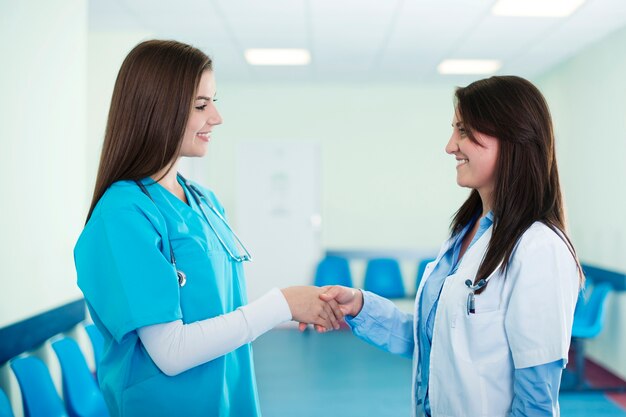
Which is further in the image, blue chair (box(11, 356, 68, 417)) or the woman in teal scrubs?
blue chair (box(11, 356, 68, 417))

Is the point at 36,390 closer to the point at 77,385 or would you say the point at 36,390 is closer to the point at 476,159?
the point at 77,385

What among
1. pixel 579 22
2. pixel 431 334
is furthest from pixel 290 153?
pixel 431 334

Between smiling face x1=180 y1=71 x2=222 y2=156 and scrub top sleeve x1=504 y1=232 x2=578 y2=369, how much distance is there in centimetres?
82

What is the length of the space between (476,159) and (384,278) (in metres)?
4.67

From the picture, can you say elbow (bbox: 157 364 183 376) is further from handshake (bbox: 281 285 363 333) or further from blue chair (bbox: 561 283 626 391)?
blue chair (bbox: 561 283 626 391)

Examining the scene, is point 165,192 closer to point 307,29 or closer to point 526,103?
point 526,103

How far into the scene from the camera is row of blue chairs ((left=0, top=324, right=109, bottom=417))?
7.17ft

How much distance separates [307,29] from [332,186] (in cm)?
233

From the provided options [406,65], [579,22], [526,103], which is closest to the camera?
[526,103]

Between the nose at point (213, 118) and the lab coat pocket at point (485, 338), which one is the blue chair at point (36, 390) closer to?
the nose at point (213, 118)

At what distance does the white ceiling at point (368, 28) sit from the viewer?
3783 millimetres

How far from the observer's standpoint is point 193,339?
1212 mm

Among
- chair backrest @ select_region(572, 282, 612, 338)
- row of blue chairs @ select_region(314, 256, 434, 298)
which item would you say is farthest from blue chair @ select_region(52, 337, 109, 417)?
row of blue chairs @ select_region(314, 256, 434, 298)

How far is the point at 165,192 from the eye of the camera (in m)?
1.35
